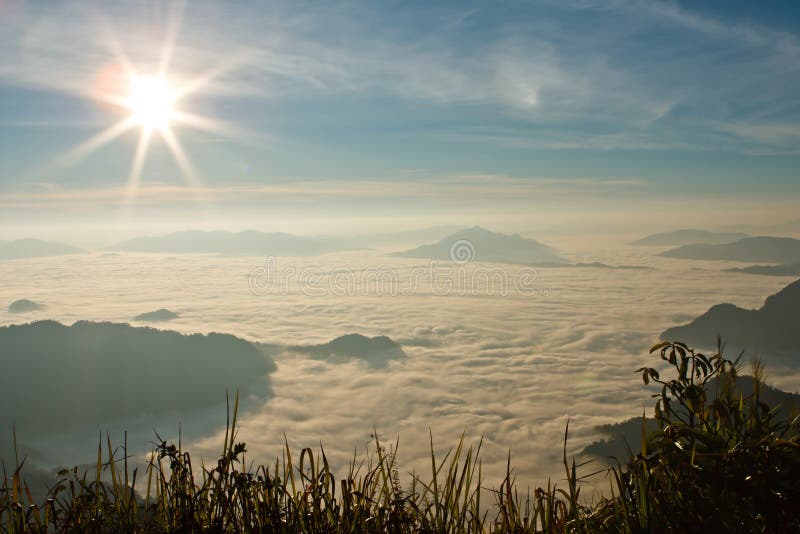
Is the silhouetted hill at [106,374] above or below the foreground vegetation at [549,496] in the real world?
below

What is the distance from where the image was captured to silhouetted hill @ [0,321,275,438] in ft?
480

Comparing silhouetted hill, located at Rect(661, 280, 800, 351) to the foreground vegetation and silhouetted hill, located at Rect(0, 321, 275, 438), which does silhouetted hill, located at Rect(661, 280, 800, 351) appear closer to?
silhouetted hill, located at Rect(0, 321, 275, 438)

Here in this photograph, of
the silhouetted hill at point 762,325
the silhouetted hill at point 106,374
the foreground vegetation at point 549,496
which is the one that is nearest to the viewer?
the foreground vegetation at point 549,496

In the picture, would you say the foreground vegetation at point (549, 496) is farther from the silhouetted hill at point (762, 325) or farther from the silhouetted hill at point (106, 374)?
the silhouetted hill at point (762, 325)

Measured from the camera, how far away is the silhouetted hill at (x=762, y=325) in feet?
592

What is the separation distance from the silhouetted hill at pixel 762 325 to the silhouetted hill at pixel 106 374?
156m

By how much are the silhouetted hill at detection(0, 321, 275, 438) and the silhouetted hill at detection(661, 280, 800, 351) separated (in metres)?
156

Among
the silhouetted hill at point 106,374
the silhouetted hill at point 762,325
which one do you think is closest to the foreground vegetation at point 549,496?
the silhouetted hill at point 106,374

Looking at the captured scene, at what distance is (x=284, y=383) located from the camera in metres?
181

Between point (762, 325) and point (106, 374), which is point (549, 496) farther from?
point (762, 325)

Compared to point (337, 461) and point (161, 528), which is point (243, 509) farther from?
point (337, 461)

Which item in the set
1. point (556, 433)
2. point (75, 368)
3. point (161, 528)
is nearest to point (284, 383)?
point (75, 368)

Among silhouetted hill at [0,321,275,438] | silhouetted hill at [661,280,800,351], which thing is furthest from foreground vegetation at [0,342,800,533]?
silhouetted hill at [661,280,800,351]

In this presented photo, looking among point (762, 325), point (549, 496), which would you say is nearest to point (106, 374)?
point (549, 496)
